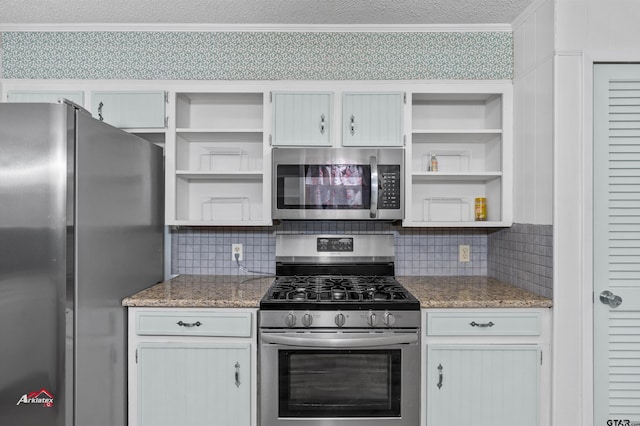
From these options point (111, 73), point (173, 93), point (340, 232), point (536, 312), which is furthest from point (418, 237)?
point (111, 73)

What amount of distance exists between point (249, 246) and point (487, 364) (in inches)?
62.8

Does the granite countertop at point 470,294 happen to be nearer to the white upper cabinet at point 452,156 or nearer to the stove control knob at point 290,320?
the white upper cabinet at point 452,156

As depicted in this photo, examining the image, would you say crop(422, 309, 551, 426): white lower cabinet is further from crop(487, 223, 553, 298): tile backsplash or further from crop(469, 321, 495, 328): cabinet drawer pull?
crop(487, 223, 553, 298): tile backsplash

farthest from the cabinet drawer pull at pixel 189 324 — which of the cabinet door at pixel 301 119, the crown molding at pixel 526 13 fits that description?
the crown molding at pixel 526 13

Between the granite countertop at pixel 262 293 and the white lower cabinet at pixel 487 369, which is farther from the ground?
the granite countertop at pixel 262 293

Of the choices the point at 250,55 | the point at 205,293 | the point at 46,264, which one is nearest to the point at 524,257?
the point at 205,293

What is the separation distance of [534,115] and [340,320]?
4.93 ft

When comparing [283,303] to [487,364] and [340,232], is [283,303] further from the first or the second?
[487,364]

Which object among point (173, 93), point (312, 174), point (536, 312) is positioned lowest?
point (536, 312)

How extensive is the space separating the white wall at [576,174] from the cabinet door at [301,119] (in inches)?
A: 47.7

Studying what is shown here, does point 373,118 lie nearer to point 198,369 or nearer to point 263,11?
point 263,11

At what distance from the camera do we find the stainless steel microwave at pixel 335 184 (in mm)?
2344

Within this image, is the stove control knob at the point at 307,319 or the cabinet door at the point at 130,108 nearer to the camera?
the stove control knob at the point at 307,319

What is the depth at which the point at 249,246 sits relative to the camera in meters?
2.76
